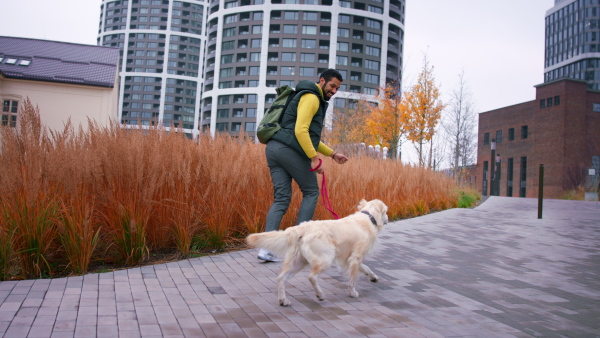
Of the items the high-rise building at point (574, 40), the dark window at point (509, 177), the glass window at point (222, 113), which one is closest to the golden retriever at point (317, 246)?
the dark window at point (509, 177)

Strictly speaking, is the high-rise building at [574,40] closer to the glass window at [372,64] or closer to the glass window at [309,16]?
the glass window at [372,64]

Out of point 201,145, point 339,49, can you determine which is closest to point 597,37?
point 339,49

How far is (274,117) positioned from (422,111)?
20823mm

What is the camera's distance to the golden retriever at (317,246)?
3.53 metres

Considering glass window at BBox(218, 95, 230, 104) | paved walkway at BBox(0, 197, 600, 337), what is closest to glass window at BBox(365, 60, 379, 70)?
glass window at BBox(218, 95, 230, 104)

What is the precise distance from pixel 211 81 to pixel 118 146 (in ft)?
269

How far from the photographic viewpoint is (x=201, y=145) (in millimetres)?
6238

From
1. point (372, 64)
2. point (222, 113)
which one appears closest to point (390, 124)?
point (372, 64)

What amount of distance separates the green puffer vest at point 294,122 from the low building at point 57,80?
24.3 metres

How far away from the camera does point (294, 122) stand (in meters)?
4.73

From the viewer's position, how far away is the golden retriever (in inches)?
139

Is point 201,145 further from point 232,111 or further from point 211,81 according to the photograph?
point 211,81

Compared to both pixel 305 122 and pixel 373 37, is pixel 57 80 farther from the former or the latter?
pixel 373 37

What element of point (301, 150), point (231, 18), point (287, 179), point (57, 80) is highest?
point (231, 18)
